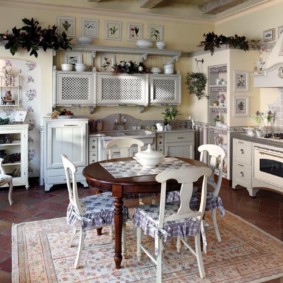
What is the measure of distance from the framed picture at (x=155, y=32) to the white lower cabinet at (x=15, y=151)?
2.89 metres

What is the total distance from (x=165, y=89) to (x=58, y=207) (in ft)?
9.69

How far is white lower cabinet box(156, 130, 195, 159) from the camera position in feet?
18.7

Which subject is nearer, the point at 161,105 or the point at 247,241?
the point at 247,241

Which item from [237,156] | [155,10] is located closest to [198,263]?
[237,156]

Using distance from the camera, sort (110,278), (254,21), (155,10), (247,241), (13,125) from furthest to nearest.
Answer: (155,10) < (254,21) < (13,125) < (247,241) < (110,278)

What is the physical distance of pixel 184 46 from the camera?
6.34m

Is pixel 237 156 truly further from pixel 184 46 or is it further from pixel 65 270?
pixel 65 270

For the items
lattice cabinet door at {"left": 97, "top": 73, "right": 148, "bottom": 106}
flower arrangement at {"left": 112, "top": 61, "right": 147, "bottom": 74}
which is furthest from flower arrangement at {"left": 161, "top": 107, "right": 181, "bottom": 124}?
flower arrangement at {"left": 112, "top": 61, "right": 147, "bottom": 74}

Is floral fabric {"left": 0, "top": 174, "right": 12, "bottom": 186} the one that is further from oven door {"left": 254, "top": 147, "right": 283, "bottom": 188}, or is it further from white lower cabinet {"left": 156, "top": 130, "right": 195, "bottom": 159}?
oven door {"left": 254, "top": 147, "right": 283, "bottom": 188}

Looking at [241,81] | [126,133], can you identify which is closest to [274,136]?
[241,81]

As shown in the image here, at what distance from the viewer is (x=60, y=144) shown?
5016 millimetres

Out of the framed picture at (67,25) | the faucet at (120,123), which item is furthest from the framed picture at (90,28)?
the faucet at (120,123)

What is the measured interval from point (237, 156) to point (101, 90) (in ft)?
8.28

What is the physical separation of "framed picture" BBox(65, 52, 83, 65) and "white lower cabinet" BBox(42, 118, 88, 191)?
116 centimetres
